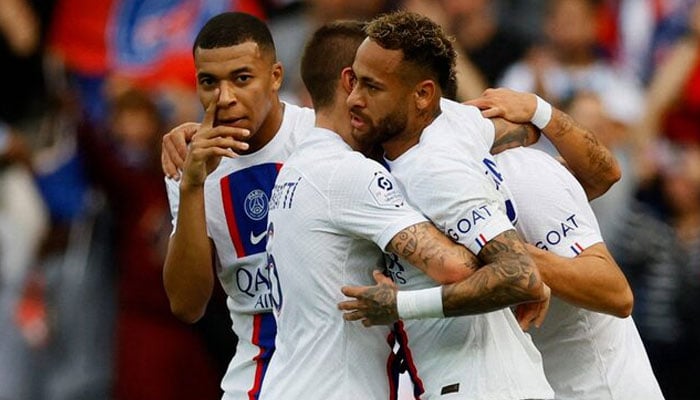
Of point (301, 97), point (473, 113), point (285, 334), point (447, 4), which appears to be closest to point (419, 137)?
point (473, 113)

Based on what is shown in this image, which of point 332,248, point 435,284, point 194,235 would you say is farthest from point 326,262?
point 194,235

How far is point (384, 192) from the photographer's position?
→ 6703 millimetres

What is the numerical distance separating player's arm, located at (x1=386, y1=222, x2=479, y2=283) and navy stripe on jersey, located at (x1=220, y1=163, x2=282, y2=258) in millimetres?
1070

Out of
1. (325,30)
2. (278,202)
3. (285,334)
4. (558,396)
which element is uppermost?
(325,30)

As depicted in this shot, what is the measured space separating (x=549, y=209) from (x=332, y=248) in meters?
0.91

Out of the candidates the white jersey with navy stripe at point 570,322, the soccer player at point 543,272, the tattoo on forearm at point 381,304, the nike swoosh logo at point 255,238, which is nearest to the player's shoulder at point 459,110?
the soccer player at point 543,272

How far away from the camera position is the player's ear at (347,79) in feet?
23.2

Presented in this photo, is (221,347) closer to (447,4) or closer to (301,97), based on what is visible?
(301,97)

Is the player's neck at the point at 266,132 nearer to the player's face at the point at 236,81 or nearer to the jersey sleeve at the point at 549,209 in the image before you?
the player's face at the point at 236,81

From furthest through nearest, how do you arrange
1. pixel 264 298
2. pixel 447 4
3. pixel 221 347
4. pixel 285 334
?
pixel 447 4
pixel 221 347
pixel 264 298
pixel 285 334

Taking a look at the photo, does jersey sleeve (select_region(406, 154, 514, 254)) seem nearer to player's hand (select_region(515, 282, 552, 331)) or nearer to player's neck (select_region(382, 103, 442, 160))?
player's neck (select_region(382, 103, 442, 160))

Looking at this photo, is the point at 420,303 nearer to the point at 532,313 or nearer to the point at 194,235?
the point at 532,313

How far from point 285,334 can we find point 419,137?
3.10 ft

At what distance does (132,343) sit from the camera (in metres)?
11.6
